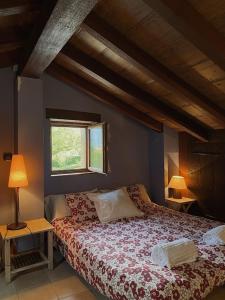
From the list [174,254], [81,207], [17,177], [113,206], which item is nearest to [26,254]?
[81,207]

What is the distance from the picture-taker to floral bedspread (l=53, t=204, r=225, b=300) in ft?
5.22

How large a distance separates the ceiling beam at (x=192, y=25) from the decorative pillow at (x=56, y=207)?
2.34 meters

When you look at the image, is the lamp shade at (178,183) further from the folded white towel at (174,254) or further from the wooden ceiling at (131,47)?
the folded white towel at (174,254)

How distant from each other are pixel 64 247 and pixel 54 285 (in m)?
0.39

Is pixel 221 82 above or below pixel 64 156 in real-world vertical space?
above

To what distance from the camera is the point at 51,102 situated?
3266mm

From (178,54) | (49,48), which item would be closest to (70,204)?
(49,48)

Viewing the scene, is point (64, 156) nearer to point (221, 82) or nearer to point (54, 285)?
point (54, 285)

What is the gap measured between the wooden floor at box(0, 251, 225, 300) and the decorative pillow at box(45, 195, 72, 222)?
2.08ft

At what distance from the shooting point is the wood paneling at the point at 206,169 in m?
3.44

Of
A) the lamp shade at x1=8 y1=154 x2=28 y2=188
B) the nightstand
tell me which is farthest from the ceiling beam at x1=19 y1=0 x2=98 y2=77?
the nightstand

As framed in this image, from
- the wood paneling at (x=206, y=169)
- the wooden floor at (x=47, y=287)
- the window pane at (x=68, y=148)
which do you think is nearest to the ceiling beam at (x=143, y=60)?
the wood paneling at (x=206, y=169)

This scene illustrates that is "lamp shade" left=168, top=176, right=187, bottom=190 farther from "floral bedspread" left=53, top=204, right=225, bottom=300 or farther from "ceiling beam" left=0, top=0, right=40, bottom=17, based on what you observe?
"ceiling beam" left=0, top=0, right=40, bottom=17

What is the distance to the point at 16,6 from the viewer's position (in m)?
1.61
